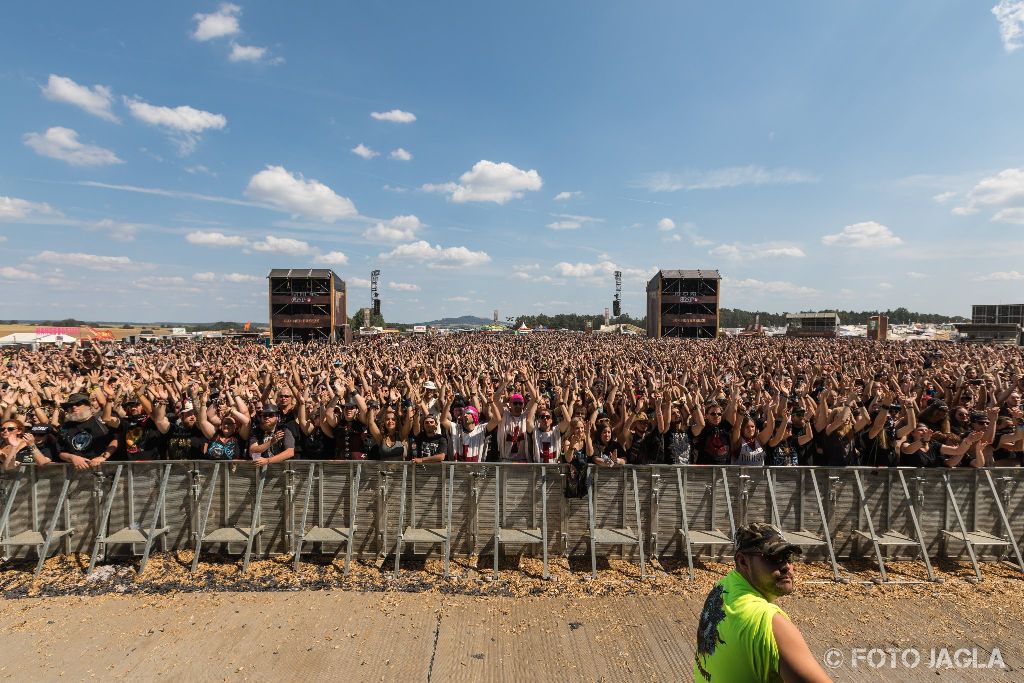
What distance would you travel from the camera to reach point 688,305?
55906 millimetres

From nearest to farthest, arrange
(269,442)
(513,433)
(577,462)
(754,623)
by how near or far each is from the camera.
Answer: (754,623) < (577,462) < (269,442) < (513,433)

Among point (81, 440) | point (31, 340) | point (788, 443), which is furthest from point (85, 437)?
point (31, 340)

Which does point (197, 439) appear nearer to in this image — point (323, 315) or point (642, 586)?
point (642, 586)

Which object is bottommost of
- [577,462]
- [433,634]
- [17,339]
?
[433,634]

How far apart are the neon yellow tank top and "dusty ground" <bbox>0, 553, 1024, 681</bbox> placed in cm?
253

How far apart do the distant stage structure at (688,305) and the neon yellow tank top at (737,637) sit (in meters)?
55.8

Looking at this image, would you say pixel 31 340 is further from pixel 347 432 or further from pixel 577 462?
pixel 577 462

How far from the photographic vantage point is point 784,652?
184 centimetres

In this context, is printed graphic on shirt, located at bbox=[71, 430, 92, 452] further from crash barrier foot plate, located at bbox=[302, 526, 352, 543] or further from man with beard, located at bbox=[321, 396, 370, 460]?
crash barrier foot plate, located at bbox=[302, 526, 352, 543]

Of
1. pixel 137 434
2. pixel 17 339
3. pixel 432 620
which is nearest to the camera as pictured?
pixel 432 620

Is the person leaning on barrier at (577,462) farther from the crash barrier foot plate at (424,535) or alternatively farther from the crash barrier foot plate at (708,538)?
the crash barrier foot plate at (424,535)

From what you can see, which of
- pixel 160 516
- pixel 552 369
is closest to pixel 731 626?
pixel 160 516

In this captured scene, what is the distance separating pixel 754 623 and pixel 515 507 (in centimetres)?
443

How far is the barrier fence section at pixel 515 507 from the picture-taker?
5.93 meters
